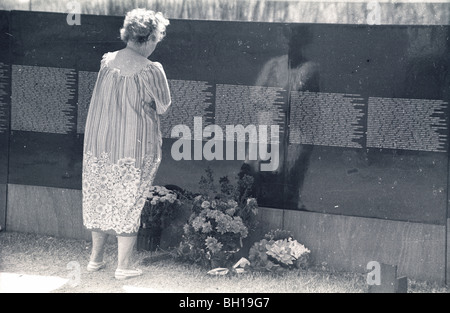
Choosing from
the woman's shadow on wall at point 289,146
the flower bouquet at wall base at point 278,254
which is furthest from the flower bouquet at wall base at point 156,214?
the flower bouquet at wall base at point 278,254

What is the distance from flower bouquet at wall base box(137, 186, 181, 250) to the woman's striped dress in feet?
2.07

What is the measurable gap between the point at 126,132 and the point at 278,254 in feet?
5.19

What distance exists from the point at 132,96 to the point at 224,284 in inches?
62.9

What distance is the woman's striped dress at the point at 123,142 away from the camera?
21.4ft

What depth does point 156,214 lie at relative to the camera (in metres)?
7.28

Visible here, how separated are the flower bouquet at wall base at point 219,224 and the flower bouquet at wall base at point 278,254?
6.6 inches

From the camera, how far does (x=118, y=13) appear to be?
7688 mm

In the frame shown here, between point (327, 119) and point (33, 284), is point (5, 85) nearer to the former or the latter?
point (33, 284)

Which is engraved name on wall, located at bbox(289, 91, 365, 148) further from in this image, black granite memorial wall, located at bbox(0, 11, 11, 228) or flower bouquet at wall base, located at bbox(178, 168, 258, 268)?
black granite memorial wall, located at bbox(0, 11, 11, 228)

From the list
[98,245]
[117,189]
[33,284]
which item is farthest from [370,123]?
[33,284]

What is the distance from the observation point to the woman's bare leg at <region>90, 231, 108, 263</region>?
6789 mm

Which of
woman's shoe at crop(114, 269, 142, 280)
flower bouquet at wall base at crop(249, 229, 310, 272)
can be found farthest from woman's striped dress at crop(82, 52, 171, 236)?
flower bouquet at wall base at crop(249, 229, 310, 272)

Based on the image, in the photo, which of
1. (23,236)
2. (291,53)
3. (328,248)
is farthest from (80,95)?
(328,248)

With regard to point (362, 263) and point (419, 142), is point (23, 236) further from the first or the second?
point (419, 142)
